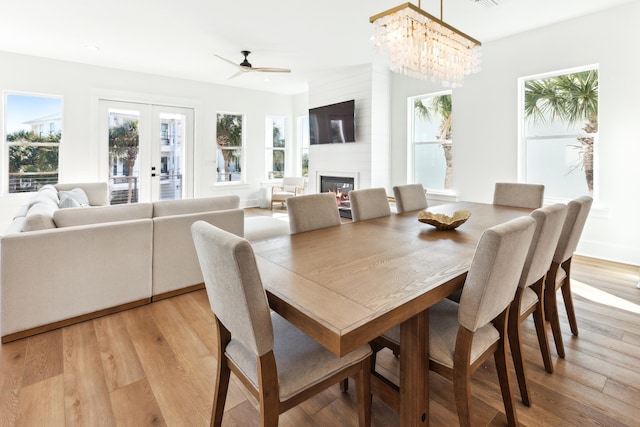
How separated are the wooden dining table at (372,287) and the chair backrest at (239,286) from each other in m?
0.10

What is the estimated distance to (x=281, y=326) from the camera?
139 centimetres

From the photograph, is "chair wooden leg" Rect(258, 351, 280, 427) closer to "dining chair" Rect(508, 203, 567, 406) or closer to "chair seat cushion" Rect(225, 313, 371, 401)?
"chair seat cushion" Rect(225, 313, 371, 401)

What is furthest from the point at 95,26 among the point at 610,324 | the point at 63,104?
the point at 610,324

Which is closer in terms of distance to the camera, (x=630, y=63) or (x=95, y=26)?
(x=630, y=63)

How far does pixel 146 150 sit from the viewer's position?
6.27 metres

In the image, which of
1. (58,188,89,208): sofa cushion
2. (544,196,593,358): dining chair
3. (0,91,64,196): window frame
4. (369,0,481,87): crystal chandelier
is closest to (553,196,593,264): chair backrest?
(544,196,593,358): dining chair

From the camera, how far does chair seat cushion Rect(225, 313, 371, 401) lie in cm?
111

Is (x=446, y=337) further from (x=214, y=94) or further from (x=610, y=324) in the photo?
(x=214, y=94)

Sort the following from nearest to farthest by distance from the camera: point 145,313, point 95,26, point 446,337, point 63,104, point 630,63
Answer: point 446,337 < point 145,313 < point 630,63 < point 95,26 < point 63,104

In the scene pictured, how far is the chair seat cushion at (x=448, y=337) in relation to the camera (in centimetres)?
126

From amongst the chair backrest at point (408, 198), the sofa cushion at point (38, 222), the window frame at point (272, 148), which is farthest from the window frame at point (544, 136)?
the window frame at point (272, 148)

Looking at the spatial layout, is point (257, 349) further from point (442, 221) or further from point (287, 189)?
point (287, 189)

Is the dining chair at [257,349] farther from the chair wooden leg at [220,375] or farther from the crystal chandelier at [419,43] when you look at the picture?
the crystal chandelier at [419,43]

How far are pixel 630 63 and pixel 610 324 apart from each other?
2.82 meters
